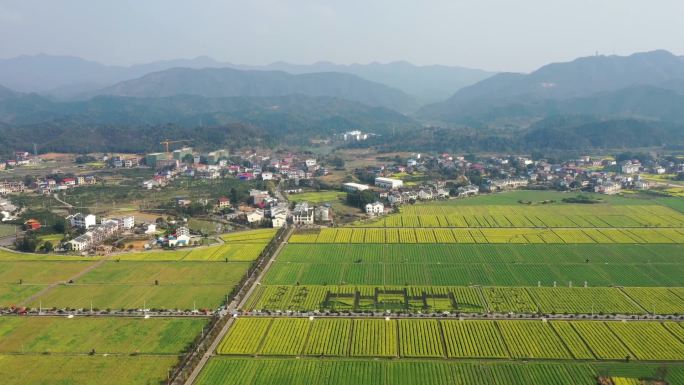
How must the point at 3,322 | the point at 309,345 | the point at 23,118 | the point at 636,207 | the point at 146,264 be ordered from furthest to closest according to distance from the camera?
the point at 23,118 < the point at 636,207 < the point at 146,264 < the point at 3,322 < the point at 309,345

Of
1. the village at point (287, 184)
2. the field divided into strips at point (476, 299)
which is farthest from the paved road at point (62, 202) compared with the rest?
the field divided into strips at point (476, 299)

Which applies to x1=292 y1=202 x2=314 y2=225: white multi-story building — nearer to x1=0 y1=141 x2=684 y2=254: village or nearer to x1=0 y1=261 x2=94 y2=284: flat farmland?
x1=0 y1=141 x2=684 y2=254: village

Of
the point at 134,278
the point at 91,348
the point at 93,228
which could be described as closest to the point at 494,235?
the point at 134,278

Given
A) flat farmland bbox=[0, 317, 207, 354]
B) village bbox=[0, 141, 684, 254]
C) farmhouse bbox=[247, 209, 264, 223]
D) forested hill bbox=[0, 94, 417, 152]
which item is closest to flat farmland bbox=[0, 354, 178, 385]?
flat farmland bbox=[0, 317, 207, 354]

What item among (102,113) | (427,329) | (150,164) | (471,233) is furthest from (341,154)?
(102,113)

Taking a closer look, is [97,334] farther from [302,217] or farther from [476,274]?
[302,217]

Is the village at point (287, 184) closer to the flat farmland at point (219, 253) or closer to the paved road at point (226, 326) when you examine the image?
the flat farmland at point (219, 253)

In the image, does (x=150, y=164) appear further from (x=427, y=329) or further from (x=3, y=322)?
(x=427, y=329)
